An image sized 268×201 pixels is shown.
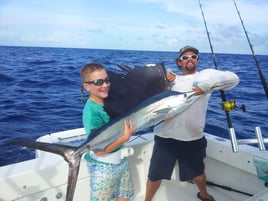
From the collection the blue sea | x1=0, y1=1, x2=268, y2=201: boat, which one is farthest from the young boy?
the blue sea

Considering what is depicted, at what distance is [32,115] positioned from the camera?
6.25 metres

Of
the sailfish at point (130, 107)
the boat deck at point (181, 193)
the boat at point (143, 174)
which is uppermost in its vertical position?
the sailfish at point (130, 107)

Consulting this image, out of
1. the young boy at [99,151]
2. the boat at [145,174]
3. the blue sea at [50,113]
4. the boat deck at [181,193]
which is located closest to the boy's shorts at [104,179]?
the young boy at [99,151]

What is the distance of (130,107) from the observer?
1.71 meters

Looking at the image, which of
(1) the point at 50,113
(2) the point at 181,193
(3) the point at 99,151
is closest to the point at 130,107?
(3) the point at 99,151

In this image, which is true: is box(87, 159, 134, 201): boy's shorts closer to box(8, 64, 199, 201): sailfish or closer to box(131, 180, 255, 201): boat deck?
box(8, 64, 199, 201): sailfish

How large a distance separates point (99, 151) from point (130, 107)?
32 centimetres

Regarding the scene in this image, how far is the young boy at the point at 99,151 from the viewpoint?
64.1 inches

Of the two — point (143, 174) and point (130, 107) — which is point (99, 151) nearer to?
point (130, 107)

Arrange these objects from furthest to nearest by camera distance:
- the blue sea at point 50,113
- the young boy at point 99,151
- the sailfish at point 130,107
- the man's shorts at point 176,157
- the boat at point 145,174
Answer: the blue sea at point 50,113
the man's shorts at point 176,157
the boat at point 145,174
the young boy at point 99,151
the sailfish at point 130,107

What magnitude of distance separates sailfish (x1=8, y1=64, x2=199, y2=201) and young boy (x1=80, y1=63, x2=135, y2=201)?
2.7 inches

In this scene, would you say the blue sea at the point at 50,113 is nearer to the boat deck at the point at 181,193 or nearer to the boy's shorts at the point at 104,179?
the boat deck at the point at 181,193

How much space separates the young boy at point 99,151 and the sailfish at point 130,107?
0.07 metres

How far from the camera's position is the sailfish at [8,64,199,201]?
1411 mm
